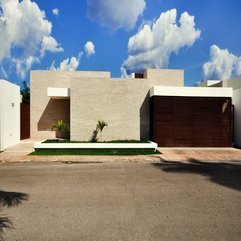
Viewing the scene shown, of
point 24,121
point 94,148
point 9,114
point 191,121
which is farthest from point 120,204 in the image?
point 24,121

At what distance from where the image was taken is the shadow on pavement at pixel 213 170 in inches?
389

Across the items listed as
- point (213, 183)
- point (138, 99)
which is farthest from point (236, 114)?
point (213, 183)

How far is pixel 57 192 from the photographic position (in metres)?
8.29

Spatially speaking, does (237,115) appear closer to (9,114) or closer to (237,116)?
(237,116)

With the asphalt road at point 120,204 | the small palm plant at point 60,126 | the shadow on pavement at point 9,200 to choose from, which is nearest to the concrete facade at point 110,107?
the small palm plant at point 60,126

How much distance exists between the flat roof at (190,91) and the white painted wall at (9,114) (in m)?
11.1

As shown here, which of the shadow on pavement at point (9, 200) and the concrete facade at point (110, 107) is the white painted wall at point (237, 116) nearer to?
the concrete facade at point (110, 107)

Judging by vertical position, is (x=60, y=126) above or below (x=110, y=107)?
Result: below

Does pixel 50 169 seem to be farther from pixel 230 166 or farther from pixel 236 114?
pixel 236 114

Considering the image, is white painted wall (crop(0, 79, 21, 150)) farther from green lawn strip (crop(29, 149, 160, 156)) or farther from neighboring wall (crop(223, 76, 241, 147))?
neighboring wall (crop(223, 76, 241, 147))

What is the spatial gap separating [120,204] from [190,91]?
14.1 meters

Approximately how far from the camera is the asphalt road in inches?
211

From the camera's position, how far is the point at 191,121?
1955cm

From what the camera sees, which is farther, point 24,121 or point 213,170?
point 24,121
